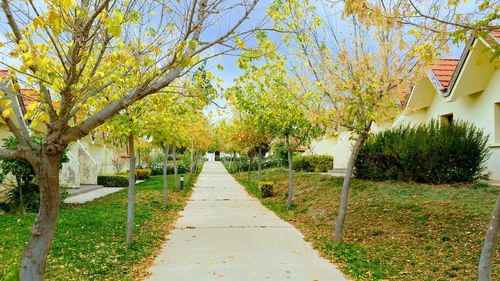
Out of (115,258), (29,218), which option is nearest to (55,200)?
(115,258)

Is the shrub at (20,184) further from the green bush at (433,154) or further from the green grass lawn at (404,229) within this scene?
the green bush at (433,154)

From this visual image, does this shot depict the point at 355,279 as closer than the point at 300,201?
Yes

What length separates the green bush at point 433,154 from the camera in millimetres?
11320

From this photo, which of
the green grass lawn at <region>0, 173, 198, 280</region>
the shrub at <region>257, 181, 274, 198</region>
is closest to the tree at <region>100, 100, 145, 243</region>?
the green grass lawn at <region>0, 173, 198, 280</region>

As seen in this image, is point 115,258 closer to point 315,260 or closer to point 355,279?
point 315,260

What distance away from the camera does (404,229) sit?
8.37 m

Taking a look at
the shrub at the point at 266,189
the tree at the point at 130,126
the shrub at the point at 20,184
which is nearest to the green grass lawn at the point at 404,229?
the tree at the point at 130,126

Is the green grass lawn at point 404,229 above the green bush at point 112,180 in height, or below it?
below

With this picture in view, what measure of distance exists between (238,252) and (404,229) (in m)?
3.32

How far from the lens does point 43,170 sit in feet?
12.2

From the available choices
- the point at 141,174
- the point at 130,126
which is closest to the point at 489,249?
the point at 130,126

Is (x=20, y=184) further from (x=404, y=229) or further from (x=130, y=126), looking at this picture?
(x=404, y=229)

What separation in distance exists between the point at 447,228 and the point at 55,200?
675cm

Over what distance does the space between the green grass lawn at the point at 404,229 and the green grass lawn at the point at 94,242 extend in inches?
130
